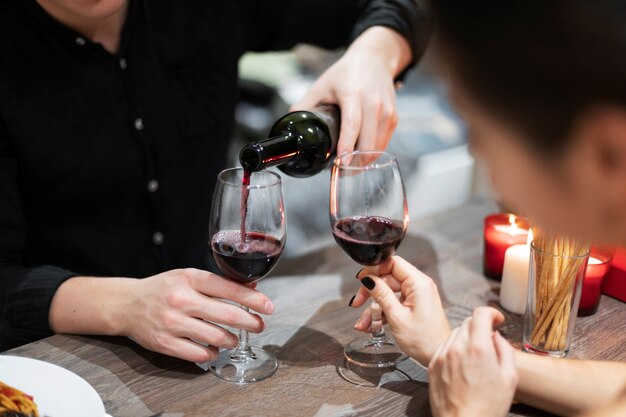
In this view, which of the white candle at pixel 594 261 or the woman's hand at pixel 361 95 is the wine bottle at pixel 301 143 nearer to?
the woman's hand at pixel 361 95

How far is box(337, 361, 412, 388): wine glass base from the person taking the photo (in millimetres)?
1229

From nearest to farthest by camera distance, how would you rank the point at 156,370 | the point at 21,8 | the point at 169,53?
the point at 156,370 → the point at 21,8 → the point at 169,53

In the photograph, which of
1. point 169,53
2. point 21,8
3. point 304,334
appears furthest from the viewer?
point 169,53

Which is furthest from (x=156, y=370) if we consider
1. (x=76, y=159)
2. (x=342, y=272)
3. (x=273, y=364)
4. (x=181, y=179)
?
(x=181, y=179)

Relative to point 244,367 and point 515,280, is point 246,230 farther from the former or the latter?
point 515,280

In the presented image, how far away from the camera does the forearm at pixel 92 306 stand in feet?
4.31

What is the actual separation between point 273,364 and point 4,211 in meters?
0.68

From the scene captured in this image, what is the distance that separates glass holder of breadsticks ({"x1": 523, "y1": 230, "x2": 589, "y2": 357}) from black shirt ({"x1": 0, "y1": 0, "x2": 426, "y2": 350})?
0.84 meters

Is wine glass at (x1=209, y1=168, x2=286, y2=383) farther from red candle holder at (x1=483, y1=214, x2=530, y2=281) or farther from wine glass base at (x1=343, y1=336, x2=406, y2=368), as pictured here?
red candle holder at (x1=483, y1=214, x2=530, y2=281)

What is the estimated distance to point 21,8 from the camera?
162 centimetres

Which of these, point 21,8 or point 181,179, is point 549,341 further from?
point 21,8

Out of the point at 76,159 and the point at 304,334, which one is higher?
the point at 76,159

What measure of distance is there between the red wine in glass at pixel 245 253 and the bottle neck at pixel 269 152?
12 centimetres

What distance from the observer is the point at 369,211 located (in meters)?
1.26
